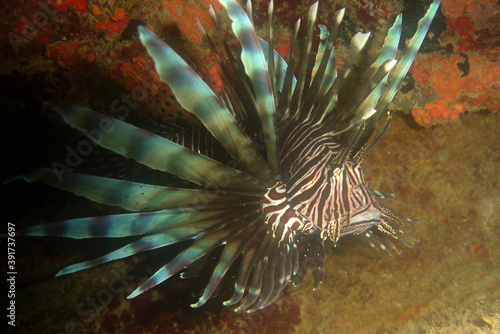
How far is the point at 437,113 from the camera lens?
333 cm

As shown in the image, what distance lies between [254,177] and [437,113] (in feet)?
8.34

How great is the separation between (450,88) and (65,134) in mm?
4154

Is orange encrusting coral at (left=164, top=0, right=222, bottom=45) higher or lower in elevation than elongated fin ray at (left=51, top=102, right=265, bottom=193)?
higher

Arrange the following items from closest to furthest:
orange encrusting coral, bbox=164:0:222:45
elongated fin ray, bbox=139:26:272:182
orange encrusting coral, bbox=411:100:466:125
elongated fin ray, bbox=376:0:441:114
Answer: elongated fin ray, bbox=139:26:272:182
elongated fin ray, bbox=376:0:441:114
orange encrusting coral, bbox=164:0:222:45
orange encrusting coral, bbox=411:100:466:125

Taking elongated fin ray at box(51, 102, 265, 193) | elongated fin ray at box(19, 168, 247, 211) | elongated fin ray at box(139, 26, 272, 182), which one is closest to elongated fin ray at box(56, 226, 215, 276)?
elongated fin ray at box(19, 168, 247, 211)

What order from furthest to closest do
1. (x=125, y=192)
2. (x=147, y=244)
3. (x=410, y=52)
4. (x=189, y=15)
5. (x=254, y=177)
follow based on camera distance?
(x=189, y=15) < (x=410, y=52) < (x=254, y=177) < (x=147, y=244) < (x=125, y=192)

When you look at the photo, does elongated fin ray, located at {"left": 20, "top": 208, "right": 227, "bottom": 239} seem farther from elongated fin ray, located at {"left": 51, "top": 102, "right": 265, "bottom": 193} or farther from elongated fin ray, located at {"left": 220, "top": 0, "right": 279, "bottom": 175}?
elongated fin ray, located at {"left": 220, "top": 0, "right": 279, "bottom": 175}

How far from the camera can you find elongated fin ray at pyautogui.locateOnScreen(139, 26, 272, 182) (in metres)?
1.34

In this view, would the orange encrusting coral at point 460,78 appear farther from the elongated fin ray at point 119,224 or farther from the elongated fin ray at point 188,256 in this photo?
the elongated fin ray at point 119,224

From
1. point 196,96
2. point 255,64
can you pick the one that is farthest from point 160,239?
point 255,64

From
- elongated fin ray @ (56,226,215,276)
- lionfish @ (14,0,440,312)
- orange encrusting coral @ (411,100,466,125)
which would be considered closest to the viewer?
lionfish @ (14,0,440,312)

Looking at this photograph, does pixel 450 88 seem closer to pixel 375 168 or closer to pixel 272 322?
pixel 375 168

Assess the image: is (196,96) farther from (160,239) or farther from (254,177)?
(160,239)

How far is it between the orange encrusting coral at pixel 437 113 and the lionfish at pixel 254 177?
130 centimetres
